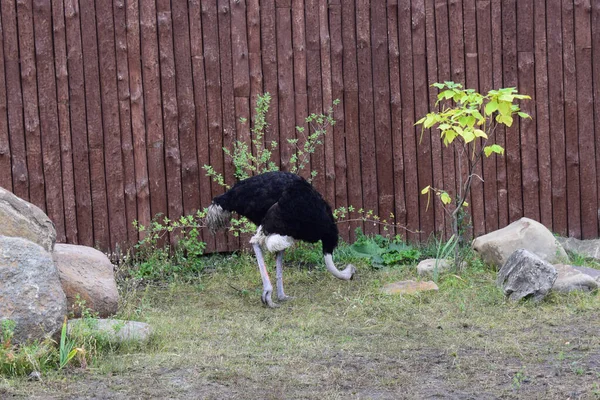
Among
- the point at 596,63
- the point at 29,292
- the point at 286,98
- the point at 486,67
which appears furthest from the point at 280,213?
the point at 596,63

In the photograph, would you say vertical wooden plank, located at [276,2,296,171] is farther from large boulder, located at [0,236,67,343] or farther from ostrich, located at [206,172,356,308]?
large boulder, located at [0,236,67,343]

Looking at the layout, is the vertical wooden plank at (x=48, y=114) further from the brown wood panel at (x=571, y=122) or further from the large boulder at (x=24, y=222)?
the brown wood panel at (x=571, y=122)

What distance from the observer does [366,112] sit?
9.04 meters

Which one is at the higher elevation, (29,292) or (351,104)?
(351,104)

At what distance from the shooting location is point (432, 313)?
704 centimetres

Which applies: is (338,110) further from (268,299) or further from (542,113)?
(268,299)

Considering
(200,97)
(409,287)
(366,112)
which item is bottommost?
(409,287)

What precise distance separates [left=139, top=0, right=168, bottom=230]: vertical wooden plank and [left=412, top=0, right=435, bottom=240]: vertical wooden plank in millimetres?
2592

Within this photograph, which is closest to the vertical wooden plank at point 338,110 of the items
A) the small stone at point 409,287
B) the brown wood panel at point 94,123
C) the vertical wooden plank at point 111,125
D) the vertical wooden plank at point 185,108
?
the vertical wooden plank at point 185,108

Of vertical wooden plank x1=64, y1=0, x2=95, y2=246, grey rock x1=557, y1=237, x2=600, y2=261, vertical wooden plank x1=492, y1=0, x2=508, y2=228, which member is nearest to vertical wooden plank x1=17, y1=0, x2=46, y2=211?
vertical wooden plank x1=64, y1=0, x2=95, y2=246

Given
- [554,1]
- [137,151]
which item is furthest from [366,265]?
[554,1]

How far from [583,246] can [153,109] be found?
177 inches

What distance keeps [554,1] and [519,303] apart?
3671mm

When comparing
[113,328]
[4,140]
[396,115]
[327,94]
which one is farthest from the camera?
[396,115]
